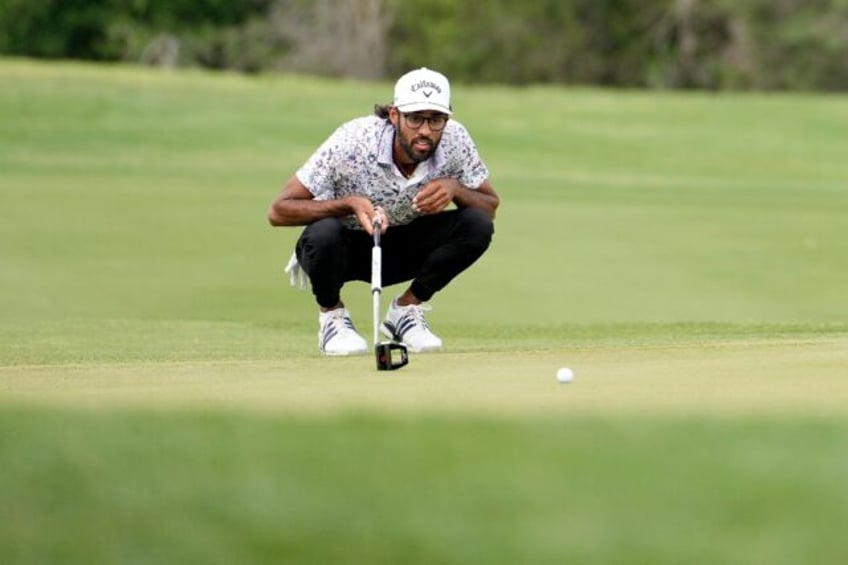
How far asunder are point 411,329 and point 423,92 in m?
1.13

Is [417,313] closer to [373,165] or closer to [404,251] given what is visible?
[404,251]

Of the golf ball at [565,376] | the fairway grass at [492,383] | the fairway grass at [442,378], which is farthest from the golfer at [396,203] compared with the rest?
the golf ball at [565,376]

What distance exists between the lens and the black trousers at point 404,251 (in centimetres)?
902

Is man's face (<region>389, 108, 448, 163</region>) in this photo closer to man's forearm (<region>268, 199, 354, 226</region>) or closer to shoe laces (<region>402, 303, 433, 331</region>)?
man's forearm (<region>268, 199, 354, 226</region>)

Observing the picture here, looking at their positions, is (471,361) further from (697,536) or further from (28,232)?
(28,232)

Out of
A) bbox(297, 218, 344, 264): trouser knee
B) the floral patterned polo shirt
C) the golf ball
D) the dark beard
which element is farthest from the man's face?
the golf ball

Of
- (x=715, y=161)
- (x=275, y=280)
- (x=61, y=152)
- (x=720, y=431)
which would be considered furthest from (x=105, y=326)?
(x=715, y=161)

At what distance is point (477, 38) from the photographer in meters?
57.4

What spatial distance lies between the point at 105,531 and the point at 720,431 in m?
1.20

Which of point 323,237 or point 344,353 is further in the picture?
point 323,237

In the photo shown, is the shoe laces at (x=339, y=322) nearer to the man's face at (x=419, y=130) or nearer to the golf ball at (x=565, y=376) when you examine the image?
the man's face at (x=419, y=130)

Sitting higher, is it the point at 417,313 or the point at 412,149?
the point at 412,149

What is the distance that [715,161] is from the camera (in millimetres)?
26078

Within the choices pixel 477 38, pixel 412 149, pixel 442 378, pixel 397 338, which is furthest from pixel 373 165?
pixel 477 38
